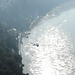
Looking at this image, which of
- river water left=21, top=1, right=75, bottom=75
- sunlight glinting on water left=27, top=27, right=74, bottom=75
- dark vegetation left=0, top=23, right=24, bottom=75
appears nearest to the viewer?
dark vegetation left=0, top=23, right=24, bottom=75

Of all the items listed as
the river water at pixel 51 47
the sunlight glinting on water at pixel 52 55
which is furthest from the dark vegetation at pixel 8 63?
the sunlight glinting on water at pixel 52 55

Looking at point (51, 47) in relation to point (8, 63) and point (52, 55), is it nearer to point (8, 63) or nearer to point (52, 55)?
point (52, 55)

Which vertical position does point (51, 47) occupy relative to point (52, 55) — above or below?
above

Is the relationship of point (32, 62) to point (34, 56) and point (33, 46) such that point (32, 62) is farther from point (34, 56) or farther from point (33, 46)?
point (33, 46)

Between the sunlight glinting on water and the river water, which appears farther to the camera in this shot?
the river water

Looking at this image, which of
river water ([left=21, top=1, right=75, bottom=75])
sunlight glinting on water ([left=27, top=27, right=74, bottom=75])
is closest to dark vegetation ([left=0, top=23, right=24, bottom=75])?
river water ([left=21, top=1, right=75, bottom=75])

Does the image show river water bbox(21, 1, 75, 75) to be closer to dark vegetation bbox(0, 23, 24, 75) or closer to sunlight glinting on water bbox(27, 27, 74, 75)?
sunlight glinting on water bbox(27, 27, 74, 75)

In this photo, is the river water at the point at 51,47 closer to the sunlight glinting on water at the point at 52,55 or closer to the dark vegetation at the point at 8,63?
the sunlight glinting on water at the point at 52,55

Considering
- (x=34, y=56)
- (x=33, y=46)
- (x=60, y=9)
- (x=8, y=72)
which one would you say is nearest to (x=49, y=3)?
(x=60, y=9)

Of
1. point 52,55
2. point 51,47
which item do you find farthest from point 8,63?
point 51,47
